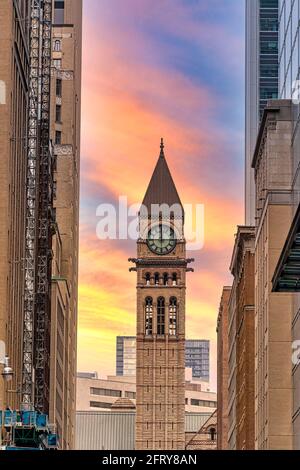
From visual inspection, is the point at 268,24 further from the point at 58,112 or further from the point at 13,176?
the point at 13,176

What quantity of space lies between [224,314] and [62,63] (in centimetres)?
3845

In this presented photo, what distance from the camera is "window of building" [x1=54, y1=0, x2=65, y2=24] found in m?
177

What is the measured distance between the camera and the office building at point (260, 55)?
161m

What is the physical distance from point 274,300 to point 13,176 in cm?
1835

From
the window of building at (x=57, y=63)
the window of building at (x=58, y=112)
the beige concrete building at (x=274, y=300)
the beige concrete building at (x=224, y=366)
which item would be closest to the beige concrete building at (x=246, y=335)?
the beige concrete building at (x=274, y=300)

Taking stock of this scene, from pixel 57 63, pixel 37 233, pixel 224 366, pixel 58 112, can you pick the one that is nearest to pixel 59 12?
pixel 57 63

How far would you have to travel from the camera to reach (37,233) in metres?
113

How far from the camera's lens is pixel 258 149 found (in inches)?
3474

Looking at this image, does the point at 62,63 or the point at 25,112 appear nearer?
the point at 25,112

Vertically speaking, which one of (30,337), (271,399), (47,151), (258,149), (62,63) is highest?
(62,63)
